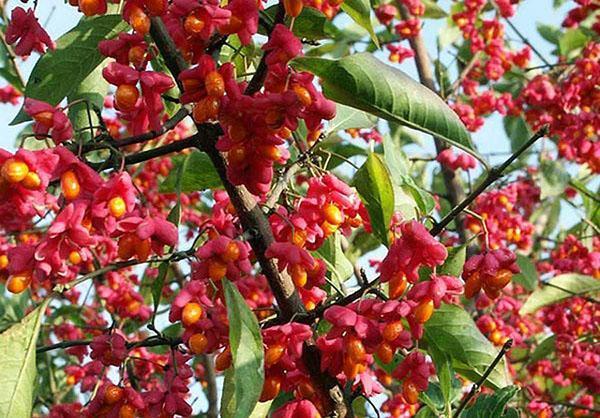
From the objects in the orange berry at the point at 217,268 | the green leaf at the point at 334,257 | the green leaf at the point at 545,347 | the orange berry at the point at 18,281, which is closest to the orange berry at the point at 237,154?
the orange berry at the point at 217,268

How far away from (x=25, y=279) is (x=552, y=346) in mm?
2942

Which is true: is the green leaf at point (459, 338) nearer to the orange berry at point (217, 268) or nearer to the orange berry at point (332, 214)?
→ the orange berry at point (332, 214)

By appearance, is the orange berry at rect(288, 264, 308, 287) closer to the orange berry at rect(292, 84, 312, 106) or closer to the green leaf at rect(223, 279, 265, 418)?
the green leaf at rect(223, 279, 265, 418)

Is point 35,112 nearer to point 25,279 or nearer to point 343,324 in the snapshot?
point 25,279

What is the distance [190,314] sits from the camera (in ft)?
5.18

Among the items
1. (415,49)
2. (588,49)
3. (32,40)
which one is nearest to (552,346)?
(588,49)

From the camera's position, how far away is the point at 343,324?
1552 millimetres

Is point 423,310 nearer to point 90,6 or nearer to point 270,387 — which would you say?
point 270,387

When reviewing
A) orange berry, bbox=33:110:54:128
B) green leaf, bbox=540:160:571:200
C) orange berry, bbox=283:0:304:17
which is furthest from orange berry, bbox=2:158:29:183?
green leaf, bbox=540:160:571:200

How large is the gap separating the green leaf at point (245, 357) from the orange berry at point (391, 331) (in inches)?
9.3

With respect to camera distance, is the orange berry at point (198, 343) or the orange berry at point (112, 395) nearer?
the orange berry at point (198, 343)

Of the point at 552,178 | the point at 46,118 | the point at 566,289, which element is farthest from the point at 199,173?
the point at 552,178

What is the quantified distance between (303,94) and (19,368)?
0.70 m

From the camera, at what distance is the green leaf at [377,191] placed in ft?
5.87
